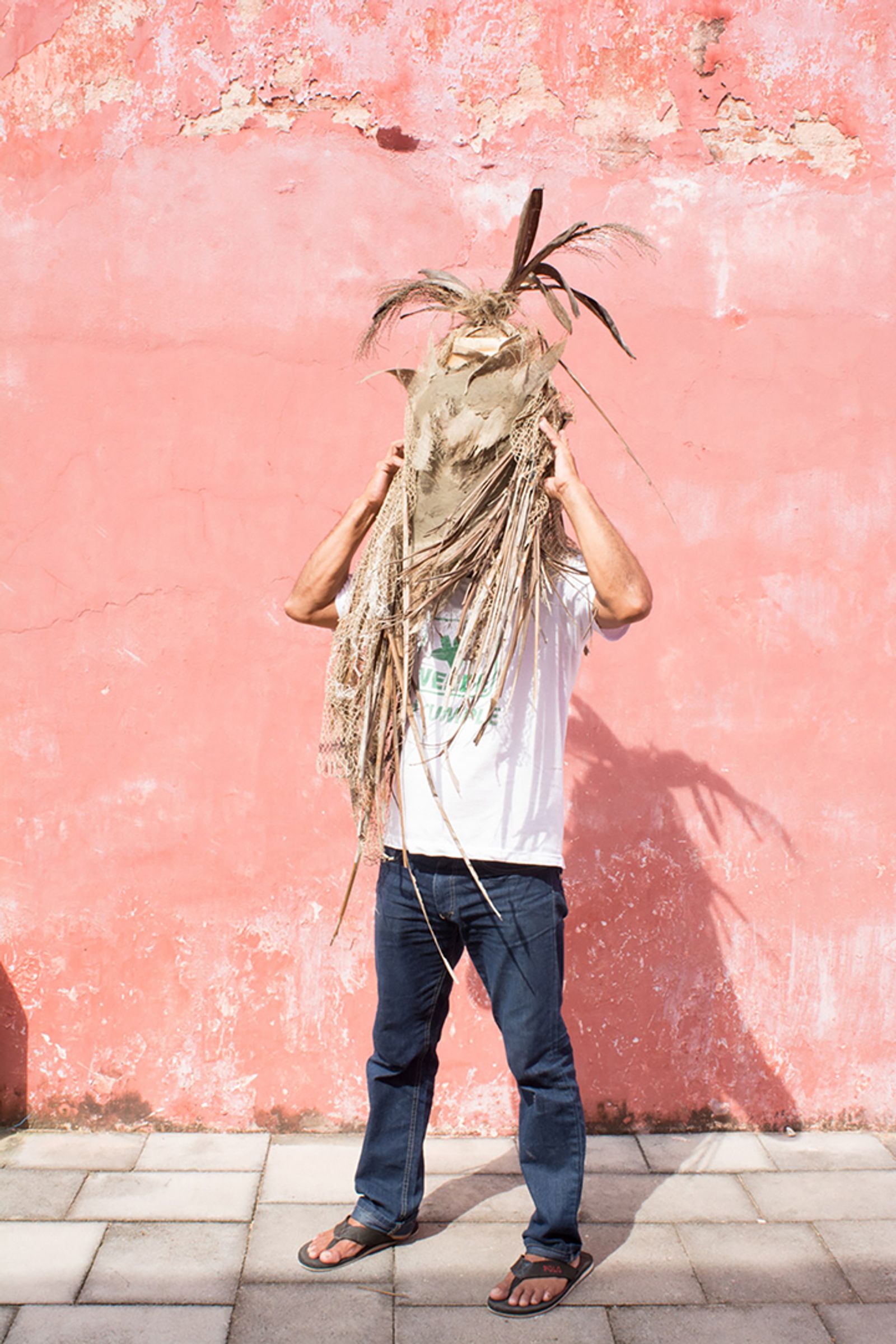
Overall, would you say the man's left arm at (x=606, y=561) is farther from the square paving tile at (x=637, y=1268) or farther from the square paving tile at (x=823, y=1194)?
the square paving tile at (x=823, y=1194)

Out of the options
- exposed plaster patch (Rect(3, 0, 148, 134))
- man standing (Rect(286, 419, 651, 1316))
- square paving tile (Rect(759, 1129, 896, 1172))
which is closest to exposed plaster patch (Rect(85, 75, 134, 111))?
exposed plaster patch (Rect(3, 0, 148, 134))

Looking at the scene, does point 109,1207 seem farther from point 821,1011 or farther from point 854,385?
point 854,385

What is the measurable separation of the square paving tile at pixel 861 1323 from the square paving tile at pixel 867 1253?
0.04 m

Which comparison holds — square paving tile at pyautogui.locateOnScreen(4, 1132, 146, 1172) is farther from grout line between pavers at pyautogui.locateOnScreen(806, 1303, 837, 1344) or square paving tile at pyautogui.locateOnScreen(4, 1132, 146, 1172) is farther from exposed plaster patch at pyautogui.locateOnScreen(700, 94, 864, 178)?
exposed plaster patch at pyautogui.locateOnScreen(700, 94, 864, 178)

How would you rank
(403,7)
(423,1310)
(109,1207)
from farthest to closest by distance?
(403,7) < (109,1207) < (423,1310)

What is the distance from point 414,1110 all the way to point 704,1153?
3.52ft

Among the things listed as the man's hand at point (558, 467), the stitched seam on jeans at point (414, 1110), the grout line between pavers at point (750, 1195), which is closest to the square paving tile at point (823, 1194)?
the grout line between pavers at point (750, 1195)

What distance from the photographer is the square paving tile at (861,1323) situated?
7.84ft

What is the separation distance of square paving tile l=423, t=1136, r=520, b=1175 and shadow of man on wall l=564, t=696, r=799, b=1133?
0.29 metres

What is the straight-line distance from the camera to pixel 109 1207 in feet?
9.43

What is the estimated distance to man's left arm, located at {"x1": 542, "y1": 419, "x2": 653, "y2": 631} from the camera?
7.87ft

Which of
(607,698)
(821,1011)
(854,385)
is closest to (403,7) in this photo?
(854,385)

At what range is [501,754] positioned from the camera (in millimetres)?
2488

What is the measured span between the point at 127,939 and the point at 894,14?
351 cm
